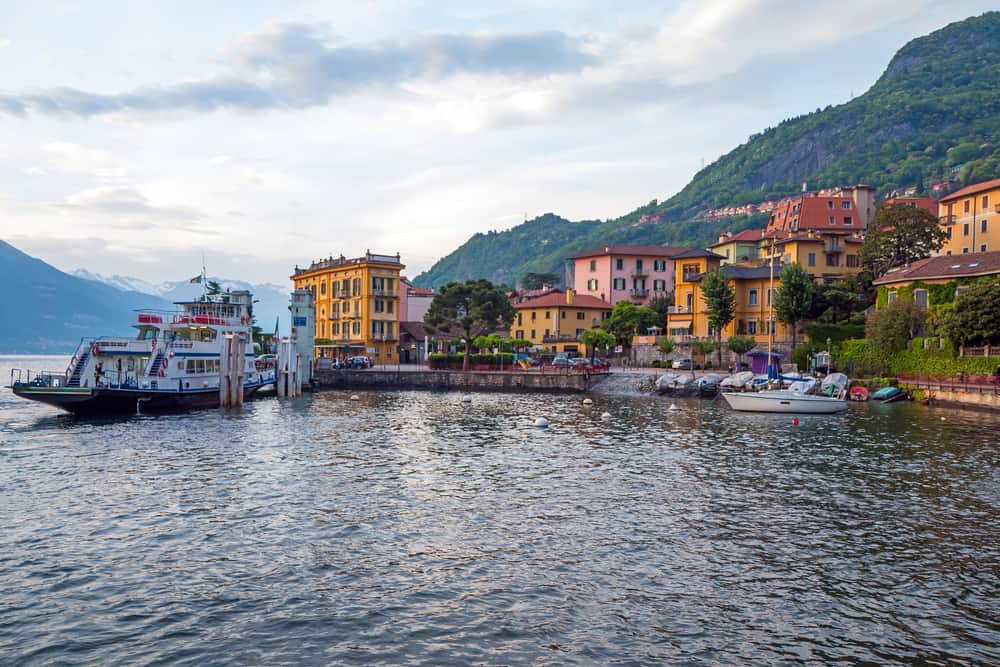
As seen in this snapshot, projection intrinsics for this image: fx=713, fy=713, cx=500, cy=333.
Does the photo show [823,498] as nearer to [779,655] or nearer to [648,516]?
[648,516]

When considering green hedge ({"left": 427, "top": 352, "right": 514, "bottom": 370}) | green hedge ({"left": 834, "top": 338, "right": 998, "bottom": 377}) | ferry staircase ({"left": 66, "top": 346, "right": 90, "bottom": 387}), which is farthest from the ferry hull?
green hedge ({"left": 834, "top": 338, "right": 998, "bottom": 377})

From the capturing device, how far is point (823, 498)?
25875 mm

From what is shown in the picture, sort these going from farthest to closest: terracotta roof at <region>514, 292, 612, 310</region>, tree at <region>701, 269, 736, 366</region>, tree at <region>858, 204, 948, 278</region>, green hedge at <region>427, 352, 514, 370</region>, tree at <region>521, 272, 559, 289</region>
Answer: tree at <region>521, 272, 559, 289</region> < terracotta roof at <region>514, 292, 612, 310</region> < green hedge at <region>427, 352, 514, 370</region> < tree at <region>701, 269, 736, 366</region> < tree at <region>858, 204, 948, 278</region>

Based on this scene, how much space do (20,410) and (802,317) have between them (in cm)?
8017

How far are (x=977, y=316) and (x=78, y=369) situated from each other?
74.4 meters

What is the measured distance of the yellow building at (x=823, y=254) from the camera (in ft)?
322

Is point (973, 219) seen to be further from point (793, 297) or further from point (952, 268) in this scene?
point (793, 297)

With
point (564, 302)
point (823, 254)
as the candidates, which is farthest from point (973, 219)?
point (564, 302)

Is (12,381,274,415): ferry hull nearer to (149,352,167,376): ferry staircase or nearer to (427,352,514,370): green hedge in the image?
(149,352,167,376): ferry staircase

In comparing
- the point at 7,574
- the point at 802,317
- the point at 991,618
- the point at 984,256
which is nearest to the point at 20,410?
the point at 7,574

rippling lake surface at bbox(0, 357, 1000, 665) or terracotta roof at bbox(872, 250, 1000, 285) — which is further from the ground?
terracotta roof at bbox(872, 250, 1000, 285)

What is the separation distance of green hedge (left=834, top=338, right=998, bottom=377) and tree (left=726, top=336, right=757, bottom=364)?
A: 31.9 ft

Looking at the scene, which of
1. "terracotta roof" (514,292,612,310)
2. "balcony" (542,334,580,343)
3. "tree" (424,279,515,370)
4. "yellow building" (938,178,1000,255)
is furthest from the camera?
"terracotta roof" (514,292,612,310)

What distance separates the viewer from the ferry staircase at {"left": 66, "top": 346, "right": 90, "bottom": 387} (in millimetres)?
53938
